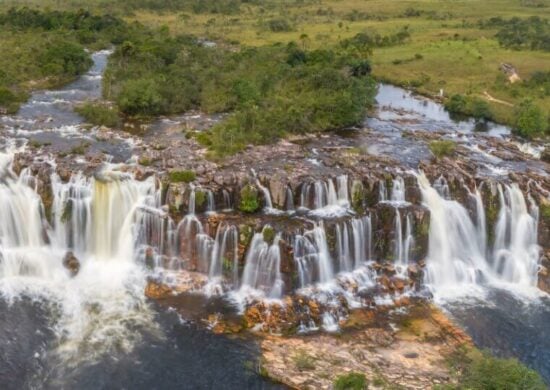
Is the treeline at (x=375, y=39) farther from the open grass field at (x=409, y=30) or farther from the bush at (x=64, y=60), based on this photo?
the bush at (x=64, y=60)

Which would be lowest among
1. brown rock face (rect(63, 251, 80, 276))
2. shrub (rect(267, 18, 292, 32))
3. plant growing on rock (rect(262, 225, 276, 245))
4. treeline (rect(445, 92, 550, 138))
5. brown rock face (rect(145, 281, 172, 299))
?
brown rock face (rect(145, 281, 172, 299))

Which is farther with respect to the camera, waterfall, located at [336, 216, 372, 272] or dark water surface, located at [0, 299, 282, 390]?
waterfall, located at [336, 216, 372, 272]

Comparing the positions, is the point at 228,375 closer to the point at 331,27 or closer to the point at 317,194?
the point at 317,194

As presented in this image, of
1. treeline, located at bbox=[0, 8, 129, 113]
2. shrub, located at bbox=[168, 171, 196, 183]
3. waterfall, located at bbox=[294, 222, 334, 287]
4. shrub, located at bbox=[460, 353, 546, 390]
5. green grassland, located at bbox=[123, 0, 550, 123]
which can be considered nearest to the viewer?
shrub, located at bbox=[460, 353, 546, 390]

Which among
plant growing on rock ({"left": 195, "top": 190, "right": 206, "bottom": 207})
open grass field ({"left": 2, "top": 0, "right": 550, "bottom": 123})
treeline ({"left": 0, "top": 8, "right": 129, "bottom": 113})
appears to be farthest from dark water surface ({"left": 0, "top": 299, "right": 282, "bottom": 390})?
open grass field ({"left": 2, "top": 0, "right": 550, "bottom": 123})

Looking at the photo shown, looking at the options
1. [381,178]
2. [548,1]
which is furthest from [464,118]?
[548,1]

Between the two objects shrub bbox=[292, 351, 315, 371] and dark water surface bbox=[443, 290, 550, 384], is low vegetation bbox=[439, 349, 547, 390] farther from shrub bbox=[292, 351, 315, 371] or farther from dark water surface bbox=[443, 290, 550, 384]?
shrub bbox=[292, 351, 315, 371]
